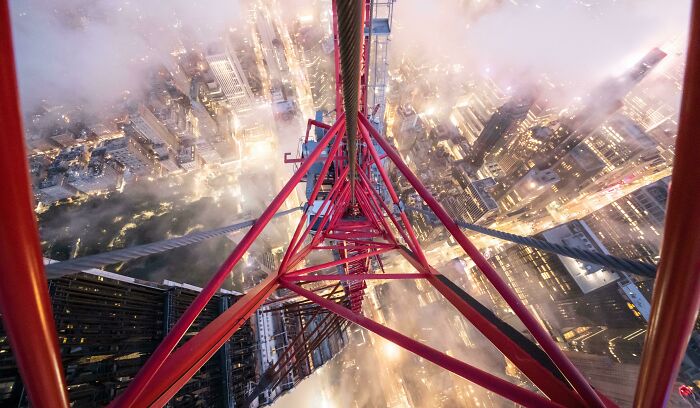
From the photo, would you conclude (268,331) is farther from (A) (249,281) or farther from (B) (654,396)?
(A) (249,281)

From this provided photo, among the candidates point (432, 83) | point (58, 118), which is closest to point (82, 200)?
point (58, 118)

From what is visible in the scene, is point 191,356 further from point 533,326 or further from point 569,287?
point 569,287

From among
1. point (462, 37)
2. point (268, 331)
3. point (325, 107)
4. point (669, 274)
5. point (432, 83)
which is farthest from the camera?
point (462, 37)

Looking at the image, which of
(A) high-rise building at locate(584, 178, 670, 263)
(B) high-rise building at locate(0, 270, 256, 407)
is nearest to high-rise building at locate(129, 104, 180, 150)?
(B) high-rise building at locate(0, 270, 256, 407)

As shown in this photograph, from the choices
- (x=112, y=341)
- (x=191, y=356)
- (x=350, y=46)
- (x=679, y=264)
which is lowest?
(x=679, y=264)

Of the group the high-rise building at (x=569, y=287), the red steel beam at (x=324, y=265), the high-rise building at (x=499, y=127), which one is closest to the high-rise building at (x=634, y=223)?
the high-rise building at (x=569, y=287)

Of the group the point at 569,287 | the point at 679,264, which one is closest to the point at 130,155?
the point at 679,264
